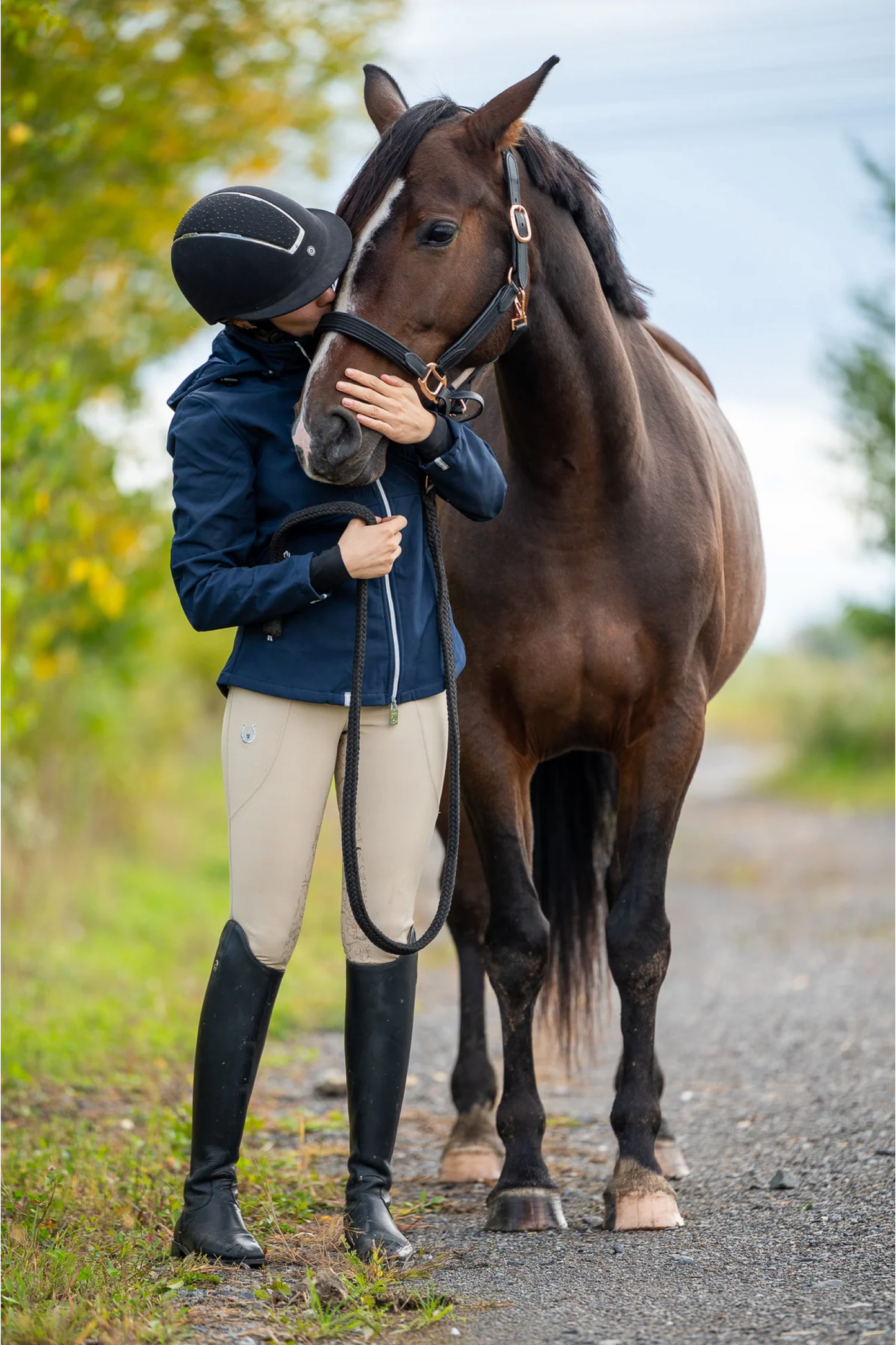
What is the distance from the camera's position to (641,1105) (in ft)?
10.3

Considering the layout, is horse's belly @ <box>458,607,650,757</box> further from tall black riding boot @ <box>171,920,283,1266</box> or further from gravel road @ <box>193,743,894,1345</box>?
gravel road @ <box>193,743,894,1345</box>

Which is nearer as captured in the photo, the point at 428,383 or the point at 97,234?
the point at 428,383

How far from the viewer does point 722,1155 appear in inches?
145

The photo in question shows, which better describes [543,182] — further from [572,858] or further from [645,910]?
[572,858]

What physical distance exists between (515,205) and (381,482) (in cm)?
67

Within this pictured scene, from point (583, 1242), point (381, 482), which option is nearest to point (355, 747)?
point (381, 482)

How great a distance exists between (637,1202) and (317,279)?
2058 millimetres

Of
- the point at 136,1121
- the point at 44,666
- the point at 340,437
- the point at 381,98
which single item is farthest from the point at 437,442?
the point at 44,666

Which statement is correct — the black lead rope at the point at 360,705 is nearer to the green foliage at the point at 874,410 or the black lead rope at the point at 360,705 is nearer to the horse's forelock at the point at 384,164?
the horse's forelock at the point at 384,164

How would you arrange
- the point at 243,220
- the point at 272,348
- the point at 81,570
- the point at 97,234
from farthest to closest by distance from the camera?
the point at 97,234, the point at 81,570, the point at 272,348, the point at 243,220

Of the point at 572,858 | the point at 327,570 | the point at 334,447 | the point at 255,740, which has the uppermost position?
the point at 334,447

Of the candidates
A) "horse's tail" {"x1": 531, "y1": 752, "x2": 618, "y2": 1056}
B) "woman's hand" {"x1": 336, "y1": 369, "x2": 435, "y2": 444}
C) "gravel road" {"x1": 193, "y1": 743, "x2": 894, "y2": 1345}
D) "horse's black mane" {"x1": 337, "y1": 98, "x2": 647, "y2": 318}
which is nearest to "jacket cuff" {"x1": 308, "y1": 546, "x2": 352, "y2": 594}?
"woman's hand" {"x1": 336, "y1": 369, "x2": 435, "y2": 444}

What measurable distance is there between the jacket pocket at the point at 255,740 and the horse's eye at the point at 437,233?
0.95m

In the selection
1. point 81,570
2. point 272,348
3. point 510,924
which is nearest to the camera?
point 272,348
